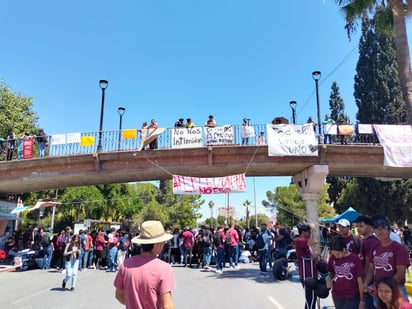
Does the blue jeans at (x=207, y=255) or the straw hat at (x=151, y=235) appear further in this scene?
the blue jeans at (x=207, y=255)

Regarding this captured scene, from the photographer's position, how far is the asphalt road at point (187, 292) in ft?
23.8

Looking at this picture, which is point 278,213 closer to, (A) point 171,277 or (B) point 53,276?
(B) point 53,276

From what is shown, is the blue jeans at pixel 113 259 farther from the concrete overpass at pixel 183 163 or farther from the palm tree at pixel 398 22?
the palm tree at pixel 398 22

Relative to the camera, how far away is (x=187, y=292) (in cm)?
855

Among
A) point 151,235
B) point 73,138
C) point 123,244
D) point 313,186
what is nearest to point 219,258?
point 123,244

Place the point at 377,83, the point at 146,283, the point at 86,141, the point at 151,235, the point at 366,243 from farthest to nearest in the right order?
the point at 377,83 < the point at 86,141 < the point at 366,243 < the point at 151,235 < the point at 146,283

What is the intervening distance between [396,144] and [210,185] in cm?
882

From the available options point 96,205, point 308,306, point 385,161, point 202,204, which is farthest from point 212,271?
point 202,204

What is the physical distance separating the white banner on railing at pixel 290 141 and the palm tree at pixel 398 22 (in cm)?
453

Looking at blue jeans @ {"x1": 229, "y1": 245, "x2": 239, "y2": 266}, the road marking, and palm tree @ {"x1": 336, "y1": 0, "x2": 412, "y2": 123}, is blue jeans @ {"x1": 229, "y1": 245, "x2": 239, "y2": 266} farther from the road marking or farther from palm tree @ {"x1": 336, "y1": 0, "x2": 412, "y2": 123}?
palm tree @ {"x1": 336, "y1": 0, "x2": 412, "y2": 123}

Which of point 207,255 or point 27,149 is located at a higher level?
point 27,149

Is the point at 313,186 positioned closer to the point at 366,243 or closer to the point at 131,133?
the point at 131,133

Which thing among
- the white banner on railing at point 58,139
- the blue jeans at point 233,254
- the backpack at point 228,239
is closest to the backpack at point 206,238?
the backpack at point 228,239

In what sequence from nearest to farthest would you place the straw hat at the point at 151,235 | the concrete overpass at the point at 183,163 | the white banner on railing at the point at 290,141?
the straw hat at the point at 151,235, the white banner on railing at the point at 290,141, the concrete overpass at the point at 183,163
